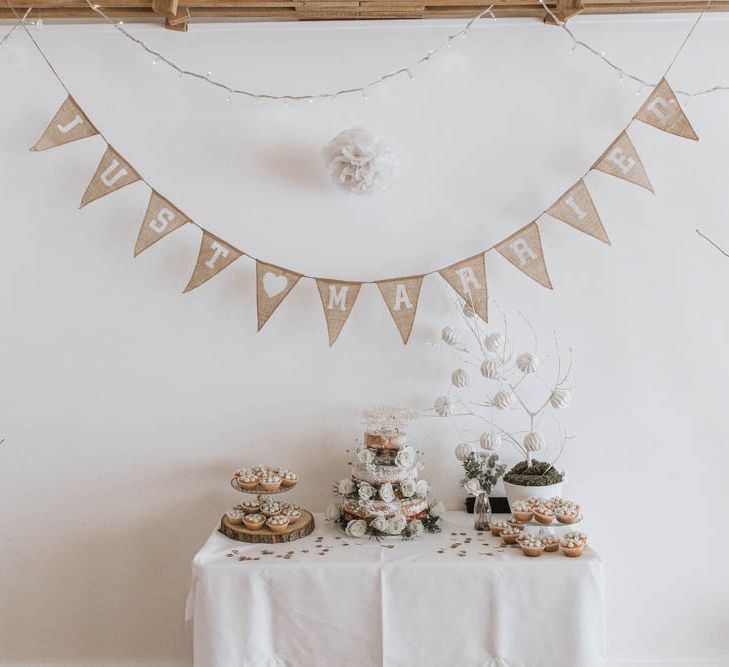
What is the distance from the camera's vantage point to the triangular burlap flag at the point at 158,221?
228 cm

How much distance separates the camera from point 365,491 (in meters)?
2.07

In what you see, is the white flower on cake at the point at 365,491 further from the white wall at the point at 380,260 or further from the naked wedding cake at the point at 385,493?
the white wall at the point at 380,260

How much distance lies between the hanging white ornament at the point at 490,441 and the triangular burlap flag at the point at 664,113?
110 centimetres

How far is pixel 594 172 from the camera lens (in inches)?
93.0

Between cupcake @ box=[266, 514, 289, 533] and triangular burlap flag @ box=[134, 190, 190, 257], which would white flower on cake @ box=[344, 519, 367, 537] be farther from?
triangular burlap flag @ box=[134, 190, 190, 257]

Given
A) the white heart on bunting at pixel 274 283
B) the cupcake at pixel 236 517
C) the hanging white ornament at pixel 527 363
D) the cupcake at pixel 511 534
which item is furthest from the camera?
the white heart on bunting at pixel 274 283

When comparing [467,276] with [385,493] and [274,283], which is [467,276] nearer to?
[274,283]

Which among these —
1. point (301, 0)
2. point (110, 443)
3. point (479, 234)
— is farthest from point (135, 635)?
point (301, 0)

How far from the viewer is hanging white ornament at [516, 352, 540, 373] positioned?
2211 millimetres

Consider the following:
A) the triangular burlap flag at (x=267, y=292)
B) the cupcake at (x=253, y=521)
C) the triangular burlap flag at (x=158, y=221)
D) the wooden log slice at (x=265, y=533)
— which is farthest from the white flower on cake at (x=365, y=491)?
the triangular burlap flag at (x=158, y=221)

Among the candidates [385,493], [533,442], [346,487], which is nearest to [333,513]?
[346,487]

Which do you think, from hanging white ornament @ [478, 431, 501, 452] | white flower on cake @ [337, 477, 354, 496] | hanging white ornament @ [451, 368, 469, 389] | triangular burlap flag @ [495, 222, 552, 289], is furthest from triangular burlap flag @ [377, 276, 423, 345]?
white flower on cake @ [337, 477, 354, 496]

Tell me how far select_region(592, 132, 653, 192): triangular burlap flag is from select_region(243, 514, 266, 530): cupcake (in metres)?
1.53

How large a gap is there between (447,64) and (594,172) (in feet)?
2.09
